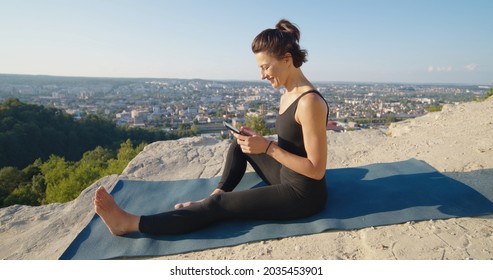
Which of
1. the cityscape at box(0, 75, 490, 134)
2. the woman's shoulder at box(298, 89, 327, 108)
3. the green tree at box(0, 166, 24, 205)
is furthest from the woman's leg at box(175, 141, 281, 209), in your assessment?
the green tree at box(0, 166, 24, 205)

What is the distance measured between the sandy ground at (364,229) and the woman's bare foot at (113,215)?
1.55 feet

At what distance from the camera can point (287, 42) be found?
2248 millimetres

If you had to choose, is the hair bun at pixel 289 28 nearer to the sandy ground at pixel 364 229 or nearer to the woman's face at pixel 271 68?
the woman's face at pixel 271 68

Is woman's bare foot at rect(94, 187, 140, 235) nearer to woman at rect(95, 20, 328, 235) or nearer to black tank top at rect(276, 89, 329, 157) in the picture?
woman at rect(95, 20, 328, 235)

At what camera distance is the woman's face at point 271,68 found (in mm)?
2299

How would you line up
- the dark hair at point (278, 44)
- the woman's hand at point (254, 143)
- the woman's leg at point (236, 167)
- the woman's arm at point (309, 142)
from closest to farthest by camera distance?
the woman's arm at point (309, 142) < the dark hair at point (278, 44) < the woman's hand at point (254, 143) < the woman's leg at point (236, 167)

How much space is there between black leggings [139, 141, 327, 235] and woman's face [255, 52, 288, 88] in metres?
0.74

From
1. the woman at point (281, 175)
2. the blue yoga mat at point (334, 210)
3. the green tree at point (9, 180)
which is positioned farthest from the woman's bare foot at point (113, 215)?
the green tree at point (9, 180)

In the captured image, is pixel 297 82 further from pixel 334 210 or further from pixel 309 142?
pixel 334 210

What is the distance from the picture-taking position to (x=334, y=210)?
270cm


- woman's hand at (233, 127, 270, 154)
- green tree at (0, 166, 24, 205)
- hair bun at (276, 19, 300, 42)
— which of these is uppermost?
hair bun at (276, 19, 300, 42)

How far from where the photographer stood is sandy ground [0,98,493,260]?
2.17 metres
